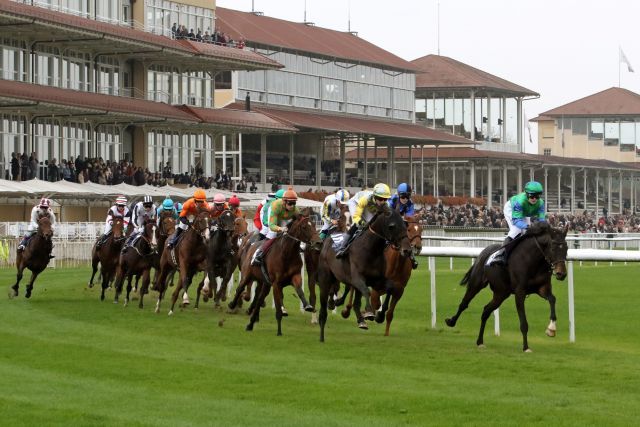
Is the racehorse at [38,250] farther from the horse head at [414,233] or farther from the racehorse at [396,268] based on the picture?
the horse head at [414,233]

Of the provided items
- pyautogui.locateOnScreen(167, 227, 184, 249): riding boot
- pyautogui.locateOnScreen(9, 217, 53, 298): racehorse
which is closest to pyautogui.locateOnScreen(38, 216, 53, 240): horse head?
pyautogui.locateOnScreen(9, 217, 53, 298): racehorse

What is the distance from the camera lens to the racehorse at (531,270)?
14070mm

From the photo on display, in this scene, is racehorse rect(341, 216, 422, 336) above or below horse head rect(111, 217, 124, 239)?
below

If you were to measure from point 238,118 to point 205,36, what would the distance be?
144 inches

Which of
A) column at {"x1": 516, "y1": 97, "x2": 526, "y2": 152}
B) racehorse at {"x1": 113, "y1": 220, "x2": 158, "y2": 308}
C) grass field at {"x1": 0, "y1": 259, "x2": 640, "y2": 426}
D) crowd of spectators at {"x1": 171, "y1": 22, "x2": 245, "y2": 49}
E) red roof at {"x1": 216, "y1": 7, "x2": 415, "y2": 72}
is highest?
red roof at {"x1": 216, "y1": 7, "x2": 415, "y2": 72}

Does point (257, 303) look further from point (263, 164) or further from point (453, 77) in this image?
point (453, 77)

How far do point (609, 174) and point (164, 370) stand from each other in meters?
74.6

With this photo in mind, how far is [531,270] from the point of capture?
14.4 m

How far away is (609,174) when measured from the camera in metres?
84.3

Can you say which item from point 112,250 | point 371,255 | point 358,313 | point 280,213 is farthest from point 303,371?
point 112,250

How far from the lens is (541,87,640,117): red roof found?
310 feet

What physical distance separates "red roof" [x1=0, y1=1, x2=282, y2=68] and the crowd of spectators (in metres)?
0.72

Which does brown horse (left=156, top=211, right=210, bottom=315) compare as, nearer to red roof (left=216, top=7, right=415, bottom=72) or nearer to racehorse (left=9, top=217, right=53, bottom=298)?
racehorse (left=9, top=217, right=53, bottom=298)

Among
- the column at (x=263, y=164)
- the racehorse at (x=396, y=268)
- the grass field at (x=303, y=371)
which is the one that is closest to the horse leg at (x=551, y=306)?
the grass field at (x=303, y=371)
